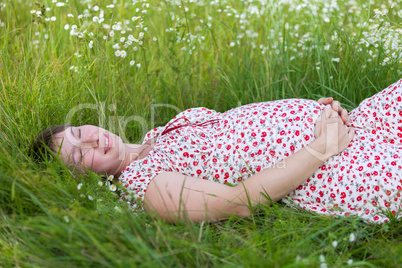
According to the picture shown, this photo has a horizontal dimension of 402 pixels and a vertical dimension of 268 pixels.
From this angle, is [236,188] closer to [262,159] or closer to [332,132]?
[262,159]

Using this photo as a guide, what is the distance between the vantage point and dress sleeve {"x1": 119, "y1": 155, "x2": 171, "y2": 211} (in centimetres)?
216

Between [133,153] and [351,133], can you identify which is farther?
[133,153]

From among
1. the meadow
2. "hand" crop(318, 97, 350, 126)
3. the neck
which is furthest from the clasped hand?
the neck

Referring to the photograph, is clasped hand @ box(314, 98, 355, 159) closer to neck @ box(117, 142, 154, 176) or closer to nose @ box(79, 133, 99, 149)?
neck @ box(117, 142, 154, 176)

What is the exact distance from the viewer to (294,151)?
219 centimetres

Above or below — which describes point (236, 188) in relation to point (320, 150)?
below

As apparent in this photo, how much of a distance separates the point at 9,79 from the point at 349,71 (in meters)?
2.23

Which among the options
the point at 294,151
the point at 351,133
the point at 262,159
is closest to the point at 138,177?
the point at 262,159

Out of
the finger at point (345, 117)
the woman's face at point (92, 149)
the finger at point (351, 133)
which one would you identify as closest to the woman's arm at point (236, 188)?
the finger at point (351, 133)

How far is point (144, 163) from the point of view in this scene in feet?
7.55

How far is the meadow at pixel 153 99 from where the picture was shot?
161 centimetres

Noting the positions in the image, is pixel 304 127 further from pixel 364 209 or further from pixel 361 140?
pixel 364 209

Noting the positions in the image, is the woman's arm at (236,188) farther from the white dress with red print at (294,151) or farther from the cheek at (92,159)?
the cheek at (92,159)

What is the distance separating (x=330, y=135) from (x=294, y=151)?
190 millimetres
